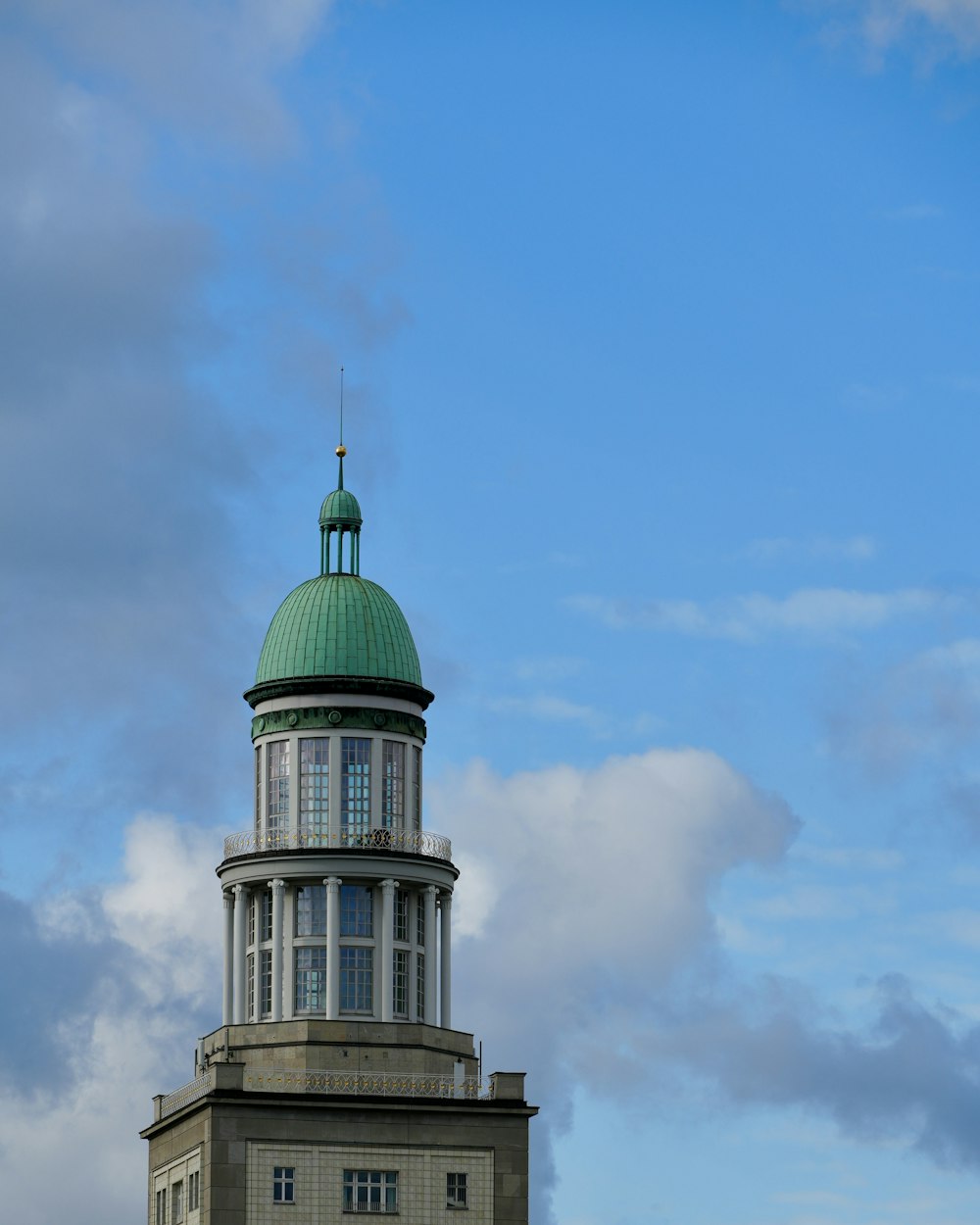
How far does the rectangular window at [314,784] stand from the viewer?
161 metres

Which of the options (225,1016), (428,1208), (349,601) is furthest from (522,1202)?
(349,601)

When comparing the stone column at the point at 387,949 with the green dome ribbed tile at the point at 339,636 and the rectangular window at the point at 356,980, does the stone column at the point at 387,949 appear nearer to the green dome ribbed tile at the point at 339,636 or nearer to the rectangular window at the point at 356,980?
the rectangular window at the point at 356,980

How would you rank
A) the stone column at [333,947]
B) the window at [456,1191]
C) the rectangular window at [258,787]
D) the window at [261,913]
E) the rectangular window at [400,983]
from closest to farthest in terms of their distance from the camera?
the window at [456,1191]
the stone column at [333,947]
the rectangular window at [400,983]
the window at [261,913]
the rectangular window at [258,787]

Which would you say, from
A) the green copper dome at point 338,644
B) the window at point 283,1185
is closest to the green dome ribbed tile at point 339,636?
the green copper dome at point 338,644

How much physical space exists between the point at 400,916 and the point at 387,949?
205 cm

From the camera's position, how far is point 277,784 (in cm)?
16225

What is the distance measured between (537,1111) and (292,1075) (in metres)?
9.79

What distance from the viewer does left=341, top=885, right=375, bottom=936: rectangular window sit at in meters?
160

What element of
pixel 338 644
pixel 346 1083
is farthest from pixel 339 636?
pixel 346 1083

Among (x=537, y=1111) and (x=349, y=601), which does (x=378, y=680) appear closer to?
(x=349, y=601)

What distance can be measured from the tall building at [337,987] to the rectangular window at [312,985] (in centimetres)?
8

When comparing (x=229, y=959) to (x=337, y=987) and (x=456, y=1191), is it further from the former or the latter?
(x=456, y=1191)

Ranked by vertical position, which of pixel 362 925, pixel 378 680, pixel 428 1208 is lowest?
pixel 428 1208

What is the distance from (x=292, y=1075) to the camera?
15638 cm
